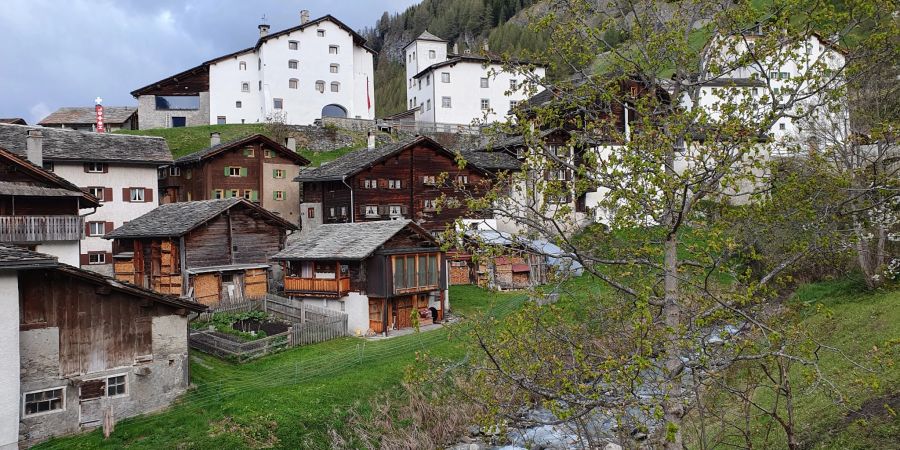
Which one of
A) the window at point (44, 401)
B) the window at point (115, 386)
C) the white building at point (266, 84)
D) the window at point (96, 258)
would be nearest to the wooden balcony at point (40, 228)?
the window at point (96, 258)

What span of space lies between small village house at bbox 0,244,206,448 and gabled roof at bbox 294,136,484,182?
21899 mm

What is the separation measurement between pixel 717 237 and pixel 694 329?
4.30ft

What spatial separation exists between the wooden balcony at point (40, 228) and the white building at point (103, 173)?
1015cm

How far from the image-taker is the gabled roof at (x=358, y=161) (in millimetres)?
41125

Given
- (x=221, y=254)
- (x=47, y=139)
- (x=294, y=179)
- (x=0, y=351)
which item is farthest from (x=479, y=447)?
(x=47, y=139)

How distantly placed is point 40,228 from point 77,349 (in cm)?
1249

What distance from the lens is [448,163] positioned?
147ft

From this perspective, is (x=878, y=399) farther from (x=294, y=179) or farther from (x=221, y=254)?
(x=294, y=179)

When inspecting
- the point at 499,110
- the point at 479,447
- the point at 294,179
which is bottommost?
the point at 479,447

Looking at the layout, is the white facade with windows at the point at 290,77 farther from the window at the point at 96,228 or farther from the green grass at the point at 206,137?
the window at the point at 96,228

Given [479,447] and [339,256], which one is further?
[339,256]

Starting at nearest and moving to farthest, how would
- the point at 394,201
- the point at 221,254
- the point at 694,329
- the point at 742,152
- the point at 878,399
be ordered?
the point at 742,152 → the point at 694,329 → the point at 878,399 → the point at 221,254 → the point at 394,201

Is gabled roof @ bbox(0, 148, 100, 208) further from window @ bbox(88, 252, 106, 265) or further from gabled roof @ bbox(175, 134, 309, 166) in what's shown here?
gabled roof @ bbox(175, 134, 309, 166)

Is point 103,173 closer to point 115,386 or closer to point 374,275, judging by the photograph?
point 374,275
